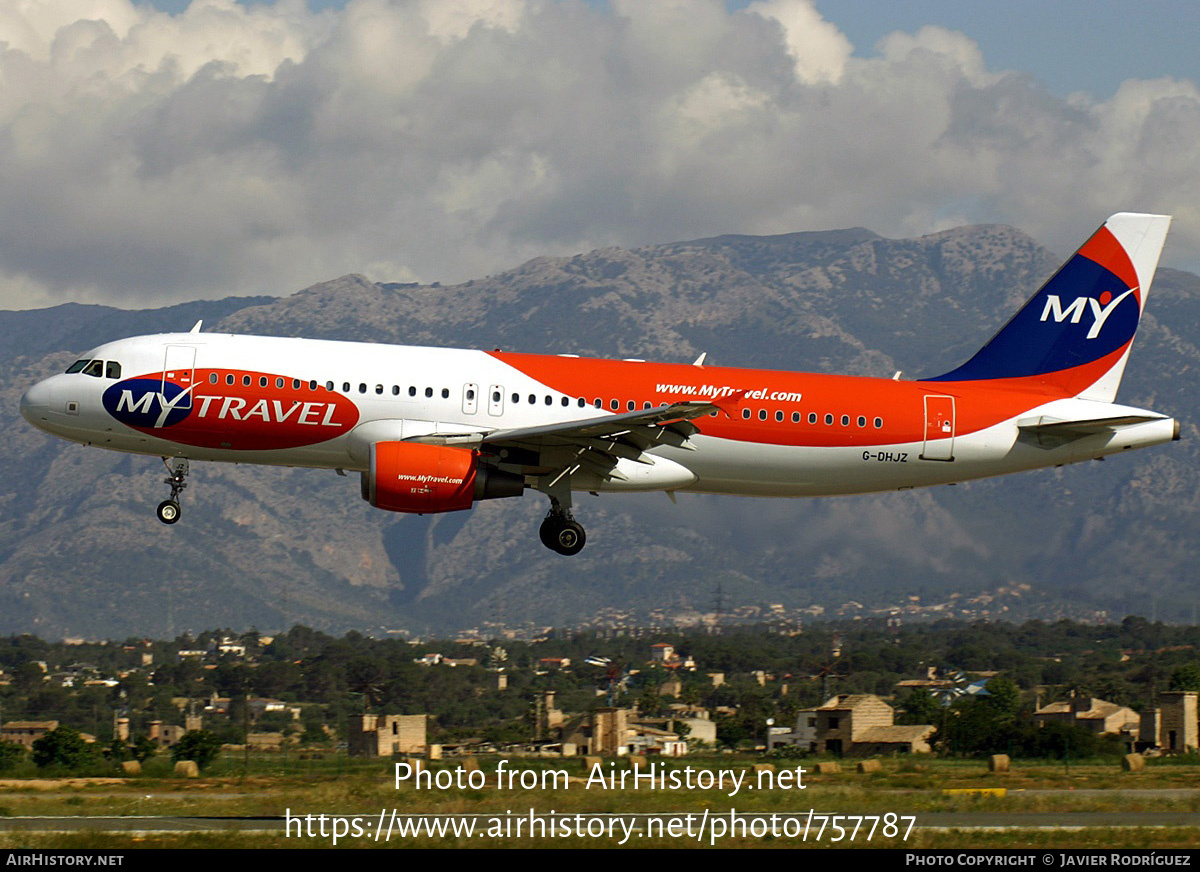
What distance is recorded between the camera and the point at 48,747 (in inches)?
1953

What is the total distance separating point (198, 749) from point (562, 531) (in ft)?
56.0

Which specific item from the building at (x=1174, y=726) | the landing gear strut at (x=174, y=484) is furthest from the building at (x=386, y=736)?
the building at (x=1174, y=726)

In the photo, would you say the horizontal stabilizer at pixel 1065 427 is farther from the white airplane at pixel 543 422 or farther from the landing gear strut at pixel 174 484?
the landing gear strut at pixel 174 484

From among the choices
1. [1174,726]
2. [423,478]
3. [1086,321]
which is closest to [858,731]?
[1174,726]

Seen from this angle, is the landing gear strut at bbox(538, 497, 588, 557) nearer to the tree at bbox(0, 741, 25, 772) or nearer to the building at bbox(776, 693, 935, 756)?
the tree at bbox(0, 741, 25, 772)

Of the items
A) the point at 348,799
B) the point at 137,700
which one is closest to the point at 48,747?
the point at 348,799

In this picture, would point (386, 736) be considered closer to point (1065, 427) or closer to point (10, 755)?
point (10, 755)

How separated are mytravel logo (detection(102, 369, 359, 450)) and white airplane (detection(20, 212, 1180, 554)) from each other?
0.11ft

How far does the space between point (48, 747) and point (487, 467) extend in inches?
864

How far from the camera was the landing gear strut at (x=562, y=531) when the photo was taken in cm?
3762

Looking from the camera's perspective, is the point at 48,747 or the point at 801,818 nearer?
the point at 801,818

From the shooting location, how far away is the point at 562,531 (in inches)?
1487

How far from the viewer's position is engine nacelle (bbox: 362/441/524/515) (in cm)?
3506
